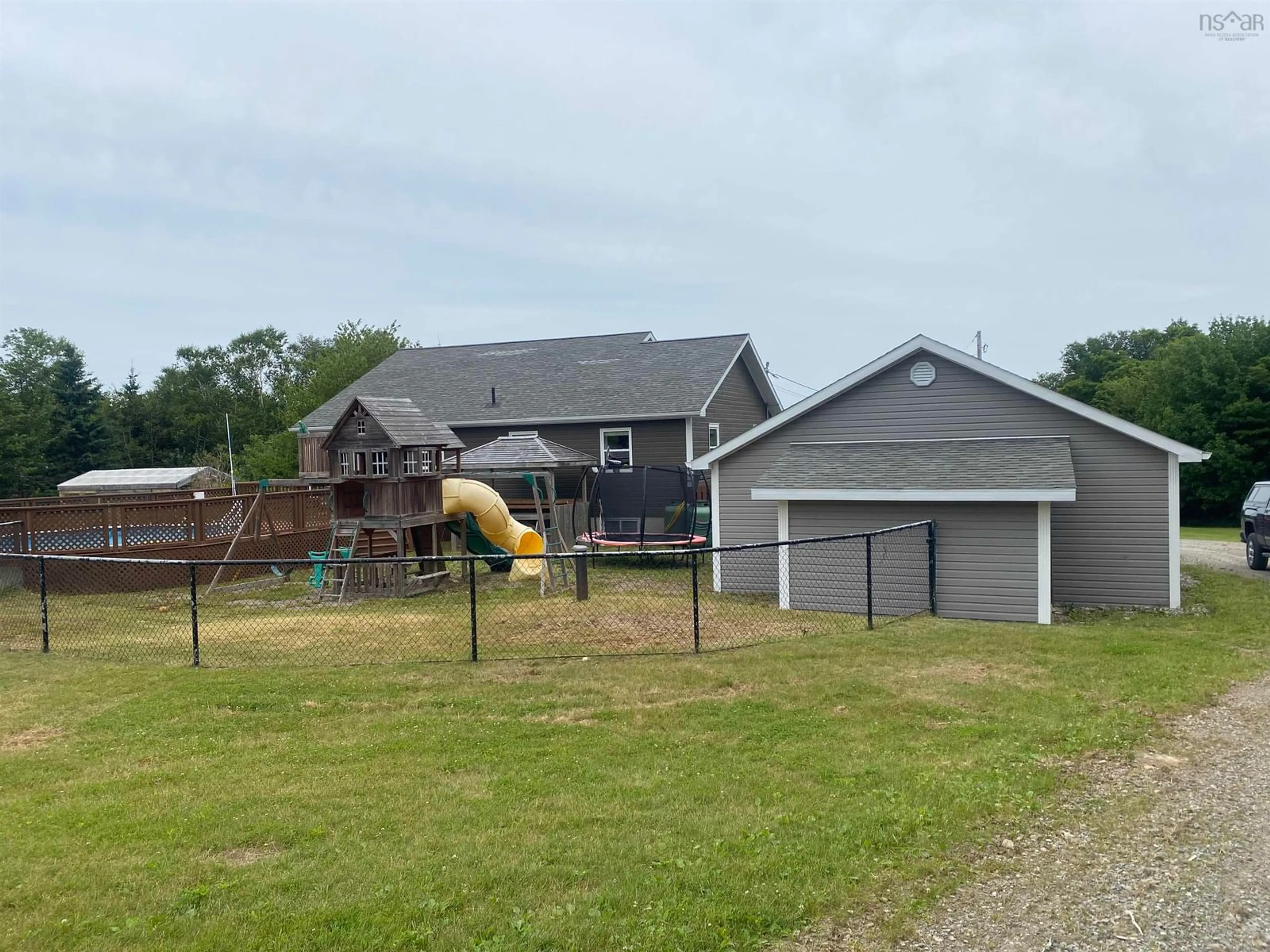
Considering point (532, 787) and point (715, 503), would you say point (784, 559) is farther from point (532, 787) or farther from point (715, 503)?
point (532, 787)

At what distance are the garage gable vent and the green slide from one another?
8.73 metres

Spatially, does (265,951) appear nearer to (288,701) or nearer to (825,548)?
(288,701)

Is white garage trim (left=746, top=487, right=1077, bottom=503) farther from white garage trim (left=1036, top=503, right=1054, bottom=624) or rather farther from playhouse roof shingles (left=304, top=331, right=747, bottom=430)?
playhouse roof shingles (left=304, top=331, right=747, bottom=430)

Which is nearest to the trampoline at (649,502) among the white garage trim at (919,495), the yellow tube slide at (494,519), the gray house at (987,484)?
the yellow tube slide at (494,519)

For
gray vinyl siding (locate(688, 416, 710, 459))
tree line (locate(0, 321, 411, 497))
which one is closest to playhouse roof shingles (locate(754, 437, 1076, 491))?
gray vinyl siding (locate(688, 416, 710, 459))

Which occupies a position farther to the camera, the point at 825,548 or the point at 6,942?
the point at 825,548

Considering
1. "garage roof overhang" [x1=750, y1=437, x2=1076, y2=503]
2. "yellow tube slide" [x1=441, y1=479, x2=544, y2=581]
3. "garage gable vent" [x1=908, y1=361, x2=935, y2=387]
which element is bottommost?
"yellow tube slide" [x1=441, y1=479, x2=544, y2=581]

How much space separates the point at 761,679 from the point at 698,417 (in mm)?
16700

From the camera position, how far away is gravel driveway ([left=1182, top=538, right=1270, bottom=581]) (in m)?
18.8

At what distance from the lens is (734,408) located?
27625 mm

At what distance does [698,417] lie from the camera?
25062 millimetres

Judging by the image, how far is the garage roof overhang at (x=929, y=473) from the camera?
42.1ft

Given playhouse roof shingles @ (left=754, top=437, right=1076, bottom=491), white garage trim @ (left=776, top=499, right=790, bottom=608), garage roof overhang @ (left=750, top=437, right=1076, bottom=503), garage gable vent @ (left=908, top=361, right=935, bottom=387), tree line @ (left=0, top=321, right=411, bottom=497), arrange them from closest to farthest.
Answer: garage roof overhang @ (left=750, top=437, right=1076, bottom=503), playhouse roof shingles @ (left=754, top=437, right=1076, bottom=491), white garage trim @ (left=776, top=499, right=790, bottom=608), garage gable vent @ (left=908, top=361, right=935, bottom=387), tree line @ (left=0, top=321, right=411, bottom=497)

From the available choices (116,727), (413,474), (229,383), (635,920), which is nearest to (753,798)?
(635,920)
